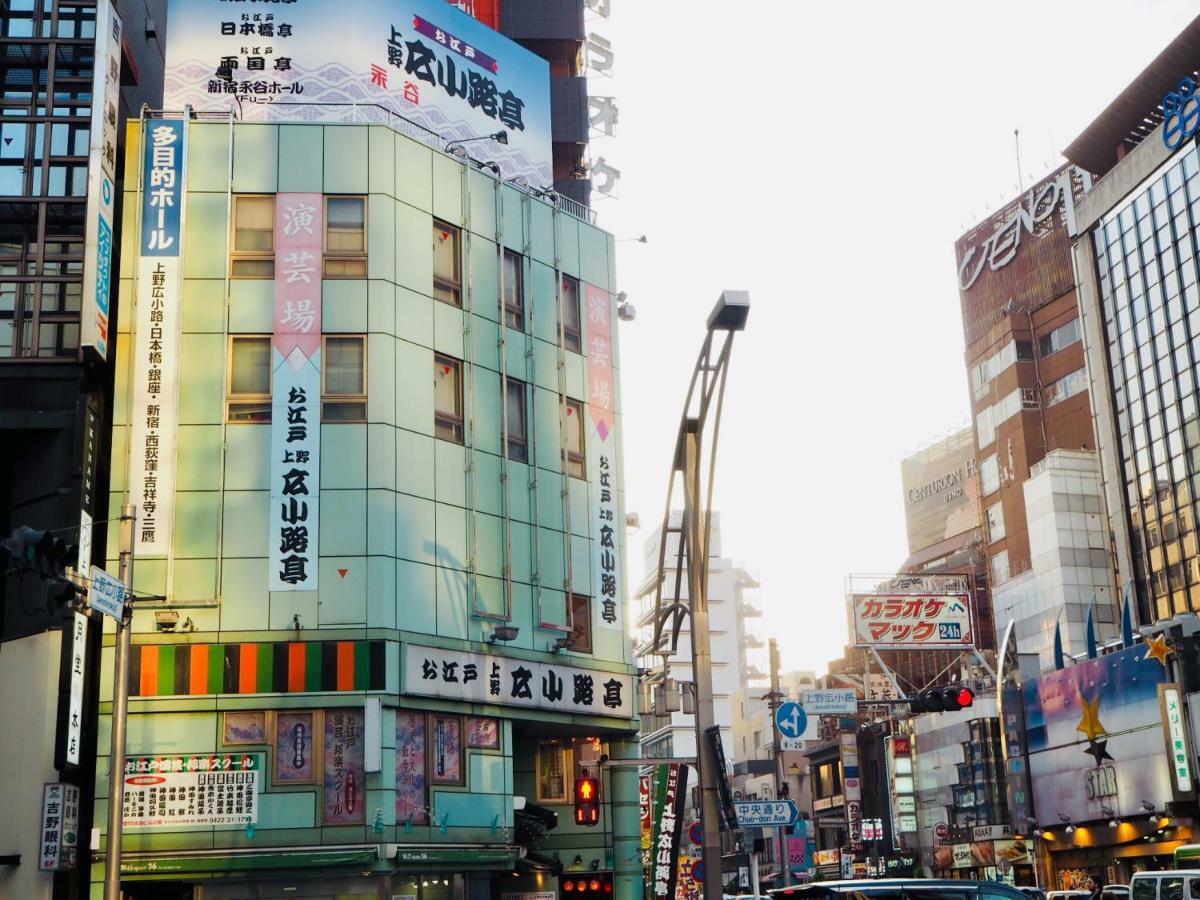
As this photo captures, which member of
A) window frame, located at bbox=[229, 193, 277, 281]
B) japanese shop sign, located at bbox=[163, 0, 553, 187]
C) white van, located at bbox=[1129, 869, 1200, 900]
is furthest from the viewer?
japanese shop sign, located at bbox=[163, 0, 553, 187]

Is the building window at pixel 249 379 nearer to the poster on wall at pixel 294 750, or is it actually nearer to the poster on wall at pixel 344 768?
the poster on wall at pixel 294 750

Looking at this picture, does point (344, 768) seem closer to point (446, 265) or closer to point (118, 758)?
point (118, 758)

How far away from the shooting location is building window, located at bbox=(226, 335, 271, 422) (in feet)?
123

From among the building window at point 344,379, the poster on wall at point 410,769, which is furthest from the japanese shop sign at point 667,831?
the building window at point 344,379

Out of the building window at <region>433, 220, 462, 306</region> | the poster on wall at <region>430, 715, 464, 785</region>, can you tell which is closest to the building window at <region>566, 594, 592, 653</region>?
the poster on wall at <region>430, 715, 464, 785</region>

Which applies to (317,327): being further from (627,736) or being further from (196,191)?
(627,736)

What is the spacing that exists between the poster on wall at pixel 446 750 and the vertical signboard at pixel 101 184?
1290cm

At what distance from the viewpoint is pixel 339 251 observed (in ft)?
128

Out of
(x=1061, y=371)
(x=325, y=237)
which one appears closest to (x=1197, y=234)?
(x=1061, y=371)

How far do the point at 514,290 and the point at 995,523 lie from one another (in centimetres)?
7973

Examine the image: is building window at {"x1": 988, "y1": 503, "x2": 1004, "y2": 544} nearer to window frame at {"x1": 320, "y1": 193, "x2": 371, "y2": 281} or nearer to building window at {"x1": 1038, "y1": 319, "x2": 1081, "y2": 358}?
building window at {"x1": 1038, "y1": 319, "x2": 1081, "y2": 358}

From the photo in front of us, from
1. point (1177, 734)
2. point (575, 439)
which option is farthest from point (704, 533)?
point (1177, 734)

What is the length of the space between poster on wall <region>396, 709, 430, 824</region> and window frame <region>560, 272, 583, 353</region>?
540 inches

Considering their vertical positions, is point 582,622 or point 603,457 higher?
point 603,457
